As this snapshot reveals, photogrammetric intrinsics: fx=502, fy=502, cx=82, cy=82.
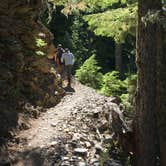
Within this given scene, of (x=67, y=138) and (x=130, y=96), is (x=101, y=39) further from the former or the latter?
(x=67, y=138)

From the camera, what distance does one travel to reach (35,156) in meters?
11.8

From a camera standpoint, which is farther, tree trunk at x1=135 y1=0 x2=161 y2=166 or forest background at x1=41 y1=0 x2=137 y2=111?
forest background at x1=41 y1=0 x2=137 y2=111

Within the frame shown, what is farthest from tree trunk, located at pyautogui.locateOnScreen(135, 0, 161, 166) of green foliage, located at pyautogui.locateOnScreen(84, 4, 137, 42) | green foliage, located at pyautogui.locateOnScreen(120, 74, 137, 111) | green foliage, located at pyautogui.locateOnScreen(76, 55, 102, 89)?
green foliage, located at pyautogui.locateOnScreen(76, 55, 102, 89)

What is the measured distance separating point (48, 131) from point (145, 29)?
381 centimetres

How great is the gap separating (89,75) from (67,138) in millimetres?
15132

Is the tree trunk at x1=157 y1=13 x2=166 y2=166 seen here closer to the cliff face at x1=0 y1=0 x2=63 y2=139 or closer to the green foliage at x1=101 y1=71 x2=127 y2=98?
the cliff face at x1=0 y1=0 x2=63 y2=139

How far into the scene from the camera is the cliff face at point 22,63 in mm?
14148

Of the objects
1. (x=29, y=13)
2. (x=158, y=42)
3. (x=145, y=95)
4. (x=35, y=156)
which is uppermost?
(x=29, y=13)

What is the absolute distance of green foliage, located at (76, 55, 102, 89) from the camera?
27.5m

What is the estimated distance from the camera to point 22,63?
15.3 meters

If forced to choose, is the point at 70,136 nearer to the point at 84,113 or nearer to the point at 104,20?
the point at 84,113

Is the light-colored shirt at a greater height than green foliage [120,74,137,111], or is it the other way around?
the light-colored shirt

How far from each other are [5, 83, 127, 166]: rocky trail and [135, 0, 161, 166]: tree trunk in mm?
886

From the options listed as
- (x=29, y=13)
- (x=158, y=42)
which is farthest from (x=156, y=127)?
(x=29, y=13)
